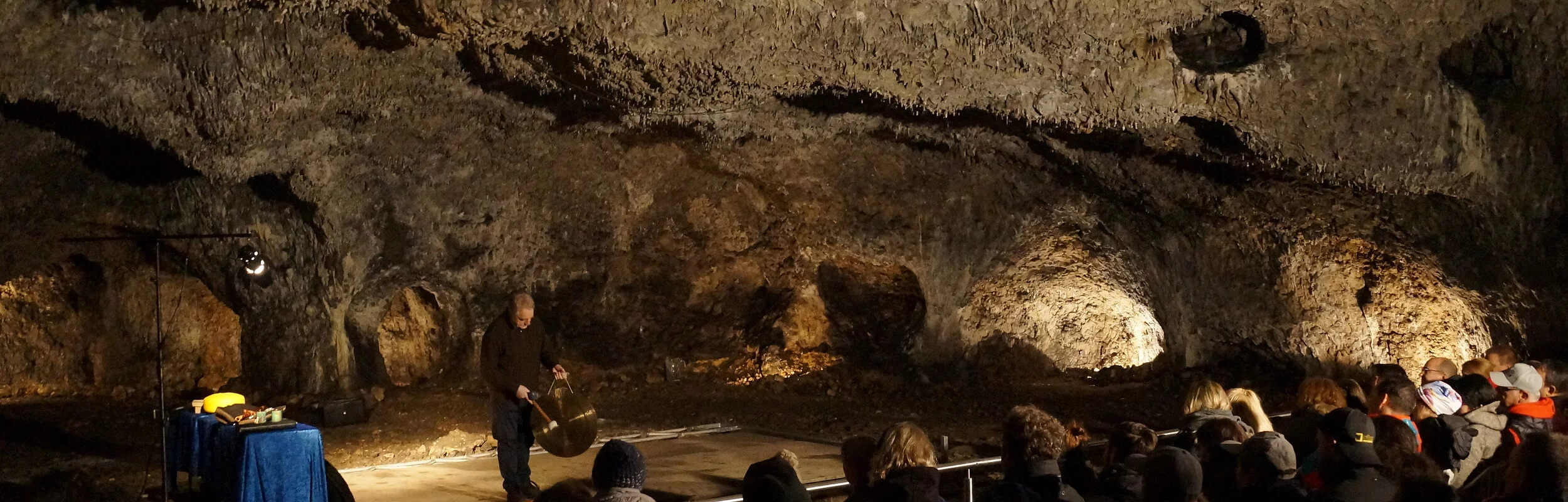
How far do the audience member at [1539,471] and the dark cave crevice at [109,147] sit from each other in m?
9.75

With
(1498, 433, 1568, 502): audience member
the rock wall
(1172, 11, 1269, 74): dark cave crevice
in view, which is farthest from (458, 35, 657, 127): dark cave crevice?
(1498, 433, 1568, 502): audience member

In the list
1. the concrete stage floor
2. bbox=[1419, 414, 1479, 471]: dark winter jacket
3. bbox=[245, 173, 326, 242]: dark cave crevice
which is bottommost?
the concrete stage floor

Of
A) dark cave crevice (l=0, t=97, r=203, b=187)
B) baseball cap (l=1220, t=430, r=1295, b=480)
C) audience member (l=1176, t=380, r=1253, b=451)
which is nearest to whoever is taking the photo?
baseball cap (l=1220, t=430, r=1295, b=480)

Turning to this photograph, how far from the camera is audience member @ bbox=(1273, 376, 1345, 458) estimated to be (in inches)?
189

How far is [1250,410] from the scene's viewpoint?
15.5 feet

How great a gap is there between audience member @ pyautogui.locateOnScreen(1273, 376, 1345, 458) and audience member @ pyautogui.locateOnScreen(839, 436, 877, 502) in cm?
225

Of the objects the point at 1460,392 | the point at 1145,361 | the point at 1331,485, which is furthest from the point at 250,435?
the point at 1145,361

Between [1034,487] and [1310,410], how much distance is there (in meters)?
2.10

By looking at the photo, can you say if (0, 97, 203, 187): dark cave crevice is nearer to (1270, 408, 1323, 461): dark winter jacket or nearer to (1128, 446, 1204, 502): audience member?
(1128, 446, 1204, 502): audience member

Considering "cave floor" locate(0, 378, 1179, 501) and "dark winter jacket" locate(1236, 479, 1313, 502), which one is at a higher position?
"dark winter jacket" locate(1236, 479, 1313, 502)

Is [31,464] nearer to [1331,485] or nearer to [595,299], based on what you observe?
[595,299]

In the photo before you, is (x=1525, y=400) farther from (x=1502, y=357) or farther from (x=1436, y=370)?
(x=1502, y=357)

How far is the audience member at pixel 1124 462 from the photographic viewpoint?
3.70 meters

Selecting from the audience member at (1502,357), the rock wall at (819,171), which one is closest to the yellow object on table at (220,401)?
the rock wall at (819,171)
